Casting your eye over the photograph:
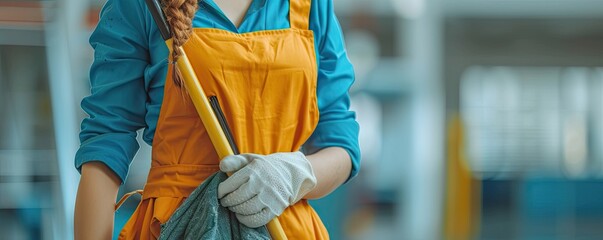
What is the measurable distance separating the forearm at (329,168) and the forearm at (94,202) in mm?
254

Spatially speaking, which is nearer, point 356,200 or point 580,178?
point 356,200

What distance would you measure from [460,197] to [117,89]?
18.4 ft

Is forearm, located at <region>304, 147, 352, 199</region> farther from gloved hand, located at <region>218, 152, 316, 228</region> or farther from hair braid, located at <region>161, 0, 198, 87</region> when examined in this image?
hair braid, located at <region>161, 0, 198, 87</region>

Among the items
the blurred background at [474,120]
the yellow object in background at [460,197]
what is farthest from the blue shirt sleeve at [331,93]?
the yellow object in background at [460,197]

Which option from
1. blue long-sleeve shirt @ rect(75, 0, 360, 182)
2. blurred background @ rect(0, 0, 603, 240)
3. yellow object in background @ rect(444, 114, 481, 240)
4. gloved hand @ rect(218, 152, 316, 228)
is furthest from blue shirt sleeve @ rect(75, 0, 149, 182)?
yellow object in background @ rect(444, 114, 481, 240)

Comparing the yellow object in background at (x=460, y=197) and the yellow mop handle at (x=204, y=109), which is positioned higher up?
the yellow mop handle at (x=204, y=109)

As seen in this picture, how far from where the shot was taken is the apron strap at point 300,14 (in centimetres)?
121

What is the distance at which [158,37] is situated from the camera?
1.17 m

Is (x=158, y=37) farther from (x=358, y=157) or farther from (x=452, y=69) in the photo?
(x=452, y=69)

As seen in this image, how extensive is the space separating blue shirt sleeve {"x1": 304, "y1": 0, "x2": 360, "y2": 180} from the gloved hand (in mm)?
112

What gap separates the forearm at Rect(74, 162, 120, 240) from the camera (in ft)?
3.88

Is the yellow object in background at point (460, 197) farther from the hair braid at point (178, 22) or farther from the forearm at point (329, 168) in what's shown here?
the hair braid at point (178, 22)

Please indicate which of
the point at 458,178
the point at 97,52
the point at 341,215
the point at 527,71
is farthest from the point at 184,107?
the point at 527,71

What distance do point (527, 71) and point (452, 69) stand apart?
58 cm
